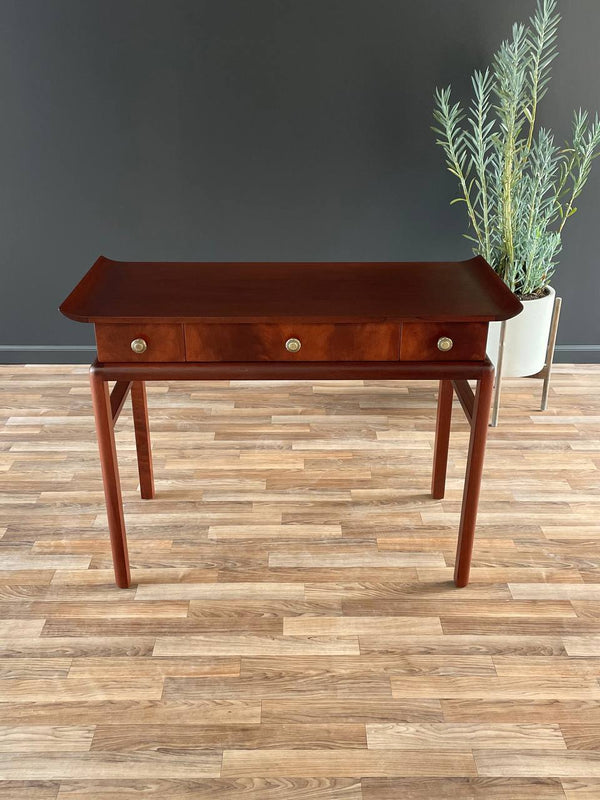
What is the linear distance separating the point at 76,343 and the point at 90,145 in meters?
1.02

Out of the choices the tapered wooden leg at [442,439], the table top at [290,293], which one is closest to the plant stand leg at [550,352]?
the tapered wooden leg at [442,439]

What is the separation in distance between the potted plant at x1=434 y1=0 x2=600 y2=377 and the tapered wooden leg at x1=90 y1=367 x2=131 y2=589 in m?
1.85

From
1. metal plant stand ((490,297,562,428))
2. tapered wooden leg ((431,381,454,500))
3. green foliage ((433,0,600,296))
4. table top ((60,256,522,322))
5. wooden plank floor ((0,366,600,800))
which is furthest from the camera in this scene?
metal plant stand ((490,297,562,428))

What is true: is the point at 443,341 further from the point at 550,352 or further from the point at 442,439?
the point at 550,352

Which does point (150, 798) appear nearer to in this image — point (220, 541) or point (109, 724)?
point (109, 724)

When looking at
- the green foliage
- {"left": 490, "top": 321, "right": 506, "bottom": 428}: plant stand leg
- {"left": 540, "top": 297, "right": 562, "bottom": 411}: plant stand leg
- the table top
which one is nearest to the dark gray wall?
the green foliage

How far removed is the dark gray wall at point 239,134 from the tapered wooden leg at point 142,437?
4.43ft

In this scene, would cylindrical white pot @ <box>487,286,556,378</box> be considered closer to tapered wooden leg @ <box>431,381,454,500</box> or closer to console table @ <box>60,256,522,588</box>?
tapered wooden leg @ <box>431,381,454,500</box>

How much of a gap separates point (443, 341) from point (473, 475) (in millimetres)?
450

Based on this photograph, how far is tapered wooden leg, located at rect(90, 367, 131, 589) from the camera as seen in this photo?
6.79 feet

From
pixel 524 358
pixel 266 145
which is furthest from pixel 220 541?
pixel 266 145

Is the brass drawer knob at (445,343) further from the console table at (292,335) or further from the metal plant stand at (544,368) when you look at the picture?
the metal plant stand at (544,368)

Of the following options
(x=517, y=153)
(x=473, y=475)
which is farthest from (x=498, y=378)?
(x=473, y=475)

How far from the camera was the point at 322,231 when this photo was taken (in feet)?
12.3
